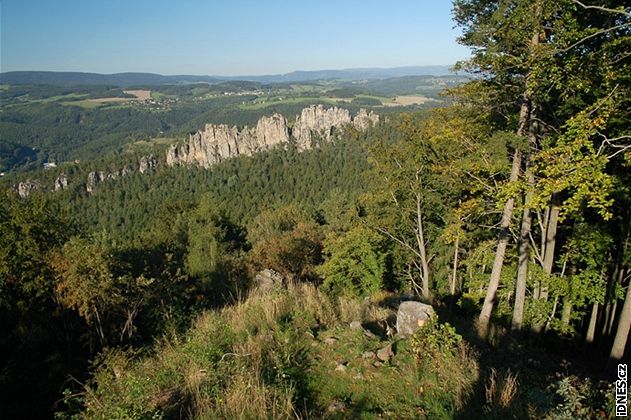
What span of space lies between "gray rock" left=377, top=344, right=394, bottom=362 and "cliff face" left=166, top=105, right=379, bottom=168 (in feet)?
452

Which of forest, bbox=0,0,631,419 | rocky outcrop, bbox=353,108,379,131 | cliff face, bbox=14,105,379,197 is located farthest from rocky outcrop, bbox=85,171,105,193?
forest, bbox=0,0,631,419

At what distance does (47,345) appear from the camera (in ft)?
38.5

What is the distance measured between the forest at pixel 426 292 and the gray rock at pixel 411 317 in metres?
0.23

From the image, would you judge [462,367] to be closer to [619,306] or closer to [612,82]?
[612,82]

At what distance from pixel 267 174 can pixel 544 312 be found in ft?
350

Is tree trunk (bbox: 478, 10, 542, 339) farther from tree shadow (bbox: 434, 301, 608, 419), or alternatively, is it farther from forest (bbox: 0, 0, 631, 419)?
tree shadow (bbox: 434, 301, 608, 419)

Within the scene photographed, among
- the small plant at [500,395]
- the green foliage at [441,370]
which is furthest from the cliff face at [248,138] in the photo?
the small plant at [500,395]

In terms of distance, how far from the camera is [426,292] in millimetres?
Answer: 17453

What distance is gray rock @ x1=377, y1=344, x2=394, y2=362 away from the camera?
593 centimetres

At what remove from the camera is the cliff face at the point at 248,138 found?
480ft

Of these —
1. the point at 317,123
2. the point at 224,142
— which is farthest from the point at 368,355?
the point at 317,123

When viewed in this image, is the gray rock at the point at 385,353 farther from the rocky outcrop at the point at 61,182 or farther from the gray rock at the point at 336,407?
the rocky outcrop at the point at 61,182

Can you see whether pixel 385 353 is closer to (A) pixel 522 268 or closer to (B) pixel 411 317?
(B) pixel 411 317

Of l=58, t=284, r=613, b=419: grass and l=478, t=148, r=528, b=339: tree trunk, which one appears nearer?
l=58, t=284, r=613, b=419: grass
